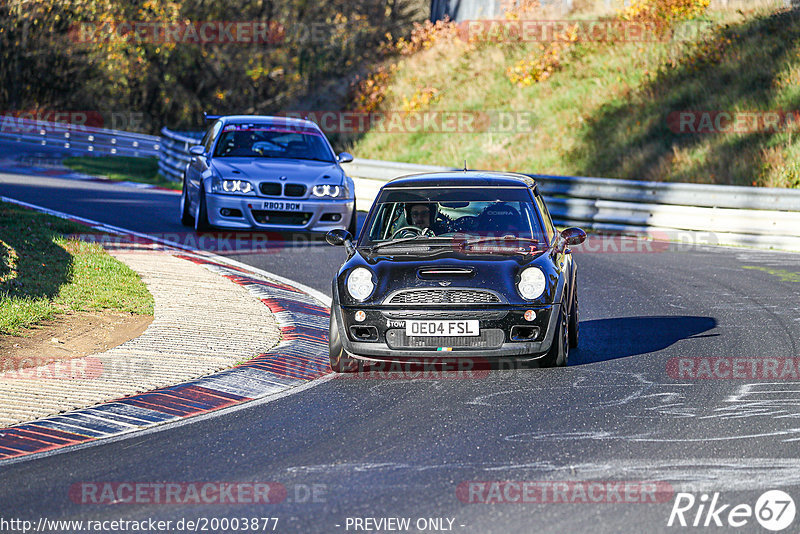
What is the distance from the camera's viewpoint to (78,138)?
36.8 meters

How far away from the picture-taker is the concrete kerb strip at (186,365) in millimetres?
7012

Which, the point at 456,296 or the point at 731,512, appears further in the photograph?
the point at 456,296

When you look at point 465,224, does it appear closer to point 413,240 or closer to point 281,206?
point 413,240

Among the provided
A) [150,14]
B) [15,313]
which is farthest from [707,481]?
[150,14]

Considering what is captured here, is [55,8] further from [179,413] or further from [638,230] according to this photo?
[179,413]

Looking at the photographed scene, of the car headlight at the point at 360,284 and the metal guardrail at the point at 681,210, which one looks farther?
the metal guardrail at the point at 681,210

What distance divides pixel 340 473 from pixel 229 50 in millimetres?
35989

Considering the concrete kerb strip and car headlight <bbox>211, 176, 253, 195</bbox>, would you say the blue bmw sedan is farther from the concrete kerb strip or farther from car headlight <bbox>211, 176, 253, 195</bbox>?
the concrete kerb strip

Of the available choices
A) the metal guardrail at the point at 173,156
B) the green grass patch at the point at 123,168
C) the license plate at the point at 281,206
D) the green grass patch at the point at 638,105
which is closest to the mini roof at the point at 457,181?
the license plate at the point at 281,206

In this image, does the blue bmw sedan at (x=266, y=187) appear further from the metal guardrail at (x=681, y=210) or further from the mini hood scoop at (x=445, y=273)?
the mini hood scoop at (x=445, y=273)

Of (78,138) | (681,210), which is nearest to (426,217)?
(681,210)

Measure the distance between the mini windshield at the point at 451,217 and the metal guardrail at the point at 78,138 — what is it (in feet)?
84.8

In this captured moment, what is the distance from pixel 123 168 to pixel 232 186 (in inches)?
598

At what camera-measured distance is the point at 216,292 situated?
11516 mm
